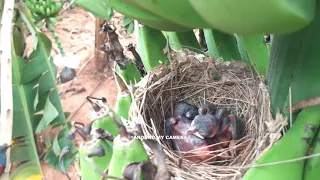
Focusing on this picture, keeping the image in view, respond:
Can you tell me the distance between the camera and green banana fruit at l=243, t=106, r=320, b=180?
1.44ft

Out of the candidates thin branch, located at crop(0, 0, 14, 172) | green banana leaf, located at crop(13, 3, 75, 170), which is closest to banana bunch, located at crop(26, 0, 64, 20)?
green banana leaf, located at crop(13, 3, 75, 170)

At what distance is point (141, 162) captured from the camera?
41 centimetres

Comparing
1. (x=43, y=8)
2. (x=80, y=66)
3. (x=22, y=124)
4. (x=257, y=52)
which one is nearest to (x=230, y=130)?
(x=257, y=52)

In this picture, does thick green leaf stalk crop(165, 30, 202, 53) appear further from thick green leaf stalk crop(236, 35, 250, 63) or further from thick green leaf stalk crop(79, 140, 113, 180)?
thick green leaf stalk crop(79, 140, 113, 180)

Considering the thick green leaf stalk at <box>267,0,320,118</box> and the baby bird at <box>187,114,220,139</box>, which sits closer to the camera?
the thick green leaf stalk at <box>267,0,320,118</box>

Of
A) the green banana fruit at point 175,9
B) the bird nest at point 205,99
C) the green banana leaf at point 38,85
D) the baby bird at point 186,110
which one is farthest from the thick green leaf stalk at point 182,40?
the green banana leaf at point 38,85

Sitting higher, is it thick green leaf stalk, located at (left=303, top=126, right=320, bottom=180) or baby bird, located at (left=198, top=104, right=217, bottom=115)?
thick green leaf stalk, located at (left=303, top=126, right=320, bottom=180)

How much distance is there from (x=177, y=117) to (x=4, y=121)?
0.27 m

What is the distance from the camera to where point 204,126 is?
2.38ft

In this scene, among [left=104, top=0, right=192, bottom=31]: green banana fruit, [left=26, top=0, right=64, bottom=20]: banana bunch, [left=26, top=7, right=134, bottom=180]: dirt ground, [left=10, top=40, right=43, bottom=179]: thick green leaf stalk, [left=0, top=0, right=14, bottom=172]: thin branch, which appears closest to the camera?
[left=104, top=0, right=192, bottom=31]: green banana fruit

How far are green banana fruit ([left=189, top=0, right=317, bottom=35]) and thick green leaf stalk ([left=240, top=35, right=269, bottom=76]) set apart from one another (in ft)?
1.05

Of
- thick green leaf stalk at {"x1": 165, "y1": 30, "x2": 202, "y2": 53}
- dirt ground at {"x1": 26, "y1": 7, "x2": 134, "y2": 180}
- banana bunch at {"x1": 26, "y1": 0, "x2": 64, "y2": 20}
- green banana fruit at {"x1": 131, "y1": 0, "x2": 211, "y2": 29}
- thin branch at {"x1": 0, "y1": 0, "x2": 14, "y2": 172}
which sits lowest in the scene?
dirt ground at {"x1": 26, "y1": 7, "x2": 134, "y2": 180}

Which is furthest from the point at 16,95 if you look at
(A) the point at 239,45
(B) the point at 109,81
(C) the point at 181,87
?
(B) the point at 109,81

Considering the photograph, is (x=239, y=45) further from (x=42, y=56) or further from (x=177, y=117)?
(x=42, y=56)
